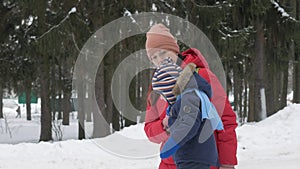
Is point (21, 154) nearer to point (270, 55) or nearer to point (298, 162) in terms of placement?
point (298, 162)

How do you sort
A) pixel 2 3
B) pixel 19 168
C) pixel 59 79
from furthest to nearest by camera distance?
pixel 59 79, pixel 2 3, pixel 19 168

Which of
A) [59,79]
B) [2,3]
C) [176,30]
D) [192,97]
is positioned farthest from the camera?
[59,79]

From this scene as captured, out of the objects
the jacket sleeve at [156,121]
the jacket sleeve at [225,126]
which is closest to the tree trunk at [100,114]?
the jacket sleeve at [156,121]

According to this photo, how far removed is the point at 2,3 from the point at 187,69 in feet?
46.6

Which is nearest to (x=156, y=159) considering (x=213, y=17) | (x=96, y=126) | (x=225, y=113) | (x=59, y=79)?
(x=225, y=113)

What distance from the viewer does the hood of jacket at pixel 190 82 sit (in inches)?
76.9

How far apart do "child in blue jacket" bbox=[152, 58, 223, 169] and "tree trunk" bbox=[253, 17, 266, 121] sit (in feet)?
43.1

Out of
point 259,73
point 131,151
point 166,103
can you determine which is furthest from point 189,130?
point 259,73

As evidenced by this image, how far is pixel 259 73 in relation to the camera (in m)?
14.9

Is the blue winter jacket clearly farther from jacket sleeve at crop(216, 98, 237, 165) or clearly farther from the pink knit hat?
the pink knit hat

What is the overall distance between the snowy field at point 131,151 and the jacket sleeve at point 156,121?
4.78m

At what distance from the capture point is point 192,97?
196 centimetres

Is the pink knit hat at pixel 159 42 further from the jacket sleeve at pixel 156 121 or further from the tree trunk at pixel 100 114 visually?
the tree trunk at pixel 100 114

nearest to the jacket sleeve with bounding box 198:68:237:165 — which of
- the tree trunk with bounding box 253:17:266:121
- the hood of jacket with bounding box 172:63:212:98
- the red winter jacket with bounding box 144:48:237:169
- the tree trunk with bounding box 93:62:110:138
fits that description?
the red winter jacket with bounding box 144:48:237:169
